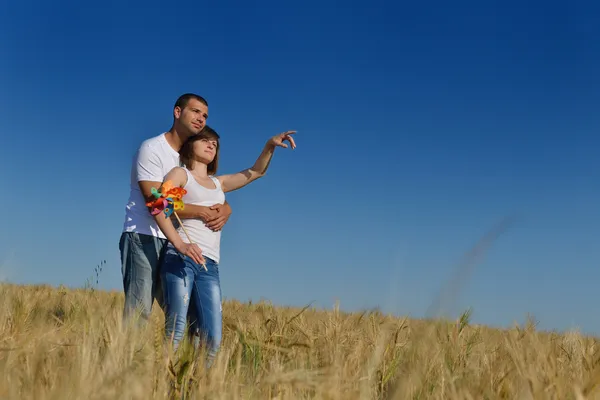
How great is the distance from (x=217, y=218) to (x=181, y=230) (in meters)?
0.26

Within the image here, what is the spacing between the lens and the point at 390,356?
9.02 ft

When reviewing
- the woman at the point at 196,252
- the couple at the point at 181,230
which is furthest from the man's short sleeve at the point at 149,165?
the woman at the point at 196,252

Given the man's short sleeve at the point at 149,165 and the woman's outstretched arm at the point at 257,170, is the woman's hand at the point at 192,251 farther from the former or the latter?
the woman's outstretched arm at the point at 257,170

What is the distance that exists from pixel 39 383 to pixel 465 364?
1.98m

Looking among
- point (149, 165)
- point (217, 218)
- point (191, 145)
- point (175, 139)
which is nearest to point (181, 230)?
point (217, 218)

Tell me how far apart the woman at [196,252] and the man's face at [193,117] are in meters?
0.06

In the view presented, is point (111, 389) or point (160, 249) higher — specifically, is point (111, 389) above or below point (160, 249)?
below

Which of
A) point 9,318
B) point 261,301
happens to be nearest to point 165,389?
point 9,318

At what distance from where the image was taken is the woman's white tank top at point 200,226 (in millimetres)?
3838

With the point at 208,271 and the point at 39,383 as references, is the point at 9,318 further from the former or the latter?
the point at 39,383

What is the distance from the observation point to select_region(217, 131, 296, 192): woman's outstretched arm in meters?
4.47

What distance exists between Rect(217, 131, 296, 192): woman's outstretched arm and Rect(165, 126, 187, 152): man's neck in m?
0.45

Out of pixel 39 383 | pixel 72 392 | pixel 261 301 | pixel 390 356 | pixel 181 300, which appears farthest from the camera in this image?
pixel 261 301

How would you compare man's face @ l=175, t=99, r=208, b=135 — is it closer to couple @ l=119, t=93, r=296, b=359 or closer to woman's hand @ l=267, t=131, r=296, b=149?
couple @ l=119, t=93, r=296, b=359
